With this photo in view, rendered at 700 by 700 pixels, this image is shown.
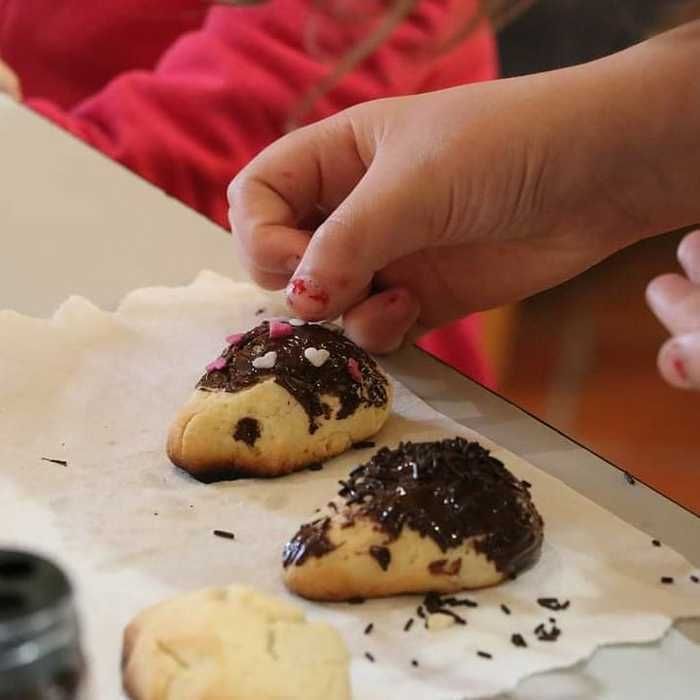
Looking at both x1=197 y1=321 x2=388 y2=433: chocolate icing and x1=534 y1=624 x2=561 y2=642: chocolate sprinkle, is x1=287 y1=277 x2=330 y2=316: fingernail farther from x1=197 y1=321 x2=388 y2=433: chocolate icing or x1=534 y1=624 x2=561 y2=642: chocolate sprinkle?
x1=534 y1=624 x2=561 y2=642: chocolate sprinkle

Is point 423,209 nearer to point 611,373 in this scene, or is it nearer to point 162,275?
point 162,275

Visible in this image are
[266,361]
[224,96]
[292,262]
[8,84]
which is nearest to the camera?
[266,361]

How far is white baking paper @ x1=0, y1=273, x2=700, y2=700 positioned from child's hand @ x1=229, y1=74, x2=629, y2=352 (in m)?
0.09

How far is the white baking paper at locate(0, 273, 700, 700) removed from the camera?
21.6 inches

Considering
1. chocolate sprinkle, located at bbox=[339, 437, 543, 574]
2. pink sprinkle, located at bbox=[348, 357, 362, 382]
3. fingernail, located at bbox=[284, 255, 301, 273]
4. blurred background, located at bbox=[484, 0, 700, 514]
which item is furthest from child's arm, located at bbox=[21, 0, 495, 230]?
chocolate sprinkle, located at bbox=[339, 437, 543, 574]

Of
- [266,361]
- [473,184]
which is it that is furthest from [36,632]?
[473,184]

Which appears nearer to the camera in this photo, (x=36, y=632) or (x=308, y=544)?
(x=36, y=632)

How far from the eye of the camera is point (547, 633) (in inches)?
22.4

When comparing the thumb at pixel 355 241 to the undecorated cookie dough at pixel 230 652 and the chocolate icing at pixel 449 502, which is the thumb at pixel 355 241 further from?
the undecorated cookie dough at pixel 230 652

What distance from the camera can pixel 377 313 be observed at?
2.65 feet

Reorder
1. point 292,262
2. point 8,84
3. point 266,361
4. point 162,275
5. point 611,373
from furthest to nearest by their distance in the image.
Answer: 1. point 611,373
2. point 8,84
3. point 162,275
4. point 292,262
5. point 266,361

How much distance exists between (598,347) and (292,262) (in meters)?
1.47

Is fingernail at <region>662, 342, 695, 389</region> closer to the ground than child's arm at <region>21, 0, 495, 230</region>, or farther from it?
farther from it

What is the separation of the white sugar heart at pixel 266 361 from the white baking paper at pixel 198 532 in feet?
0.23
